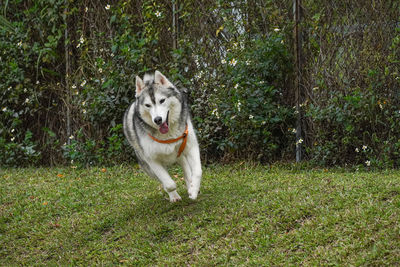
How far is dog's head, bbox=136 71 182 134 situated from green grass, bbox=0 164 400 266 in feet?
3.03

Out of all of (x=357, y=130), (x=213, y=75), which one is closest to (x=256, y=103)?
(x=213, y=75)

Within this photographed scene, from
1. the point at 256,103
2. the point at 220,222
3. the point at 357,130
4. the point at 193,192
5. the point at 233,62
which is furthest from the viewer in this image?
the point at 233,62

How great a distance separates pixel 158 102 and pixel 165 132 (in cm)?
30

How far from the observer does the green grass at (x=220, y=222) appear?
3.97m

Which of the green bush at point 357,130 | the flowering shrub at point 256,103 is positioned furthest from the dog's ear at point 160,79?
the green bush at point 357,130

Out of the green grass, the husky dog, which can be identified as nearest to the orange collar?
the husky dog

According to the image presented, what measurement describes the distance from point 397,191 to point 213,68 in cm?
402

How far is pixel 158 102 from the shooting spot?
5023mm

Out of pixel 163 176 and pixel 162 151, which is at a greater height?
pixel 162 151

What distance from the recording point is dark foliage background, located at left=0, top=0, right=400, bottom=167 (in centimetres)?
662

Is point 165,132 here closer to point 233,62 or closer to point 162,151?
point 162,151

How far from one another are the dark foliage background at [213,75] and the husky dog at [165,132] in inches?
71.7

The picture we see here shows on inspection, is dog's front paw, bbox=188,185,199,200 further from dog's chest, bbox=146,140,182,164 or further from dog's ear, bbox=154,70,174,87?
dog's ear, bbox=154,70,174,87

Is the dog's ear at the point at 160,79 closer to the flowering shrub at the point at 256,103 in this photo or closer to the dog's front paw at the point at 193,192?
the dog's front paw at the point at 193,192
